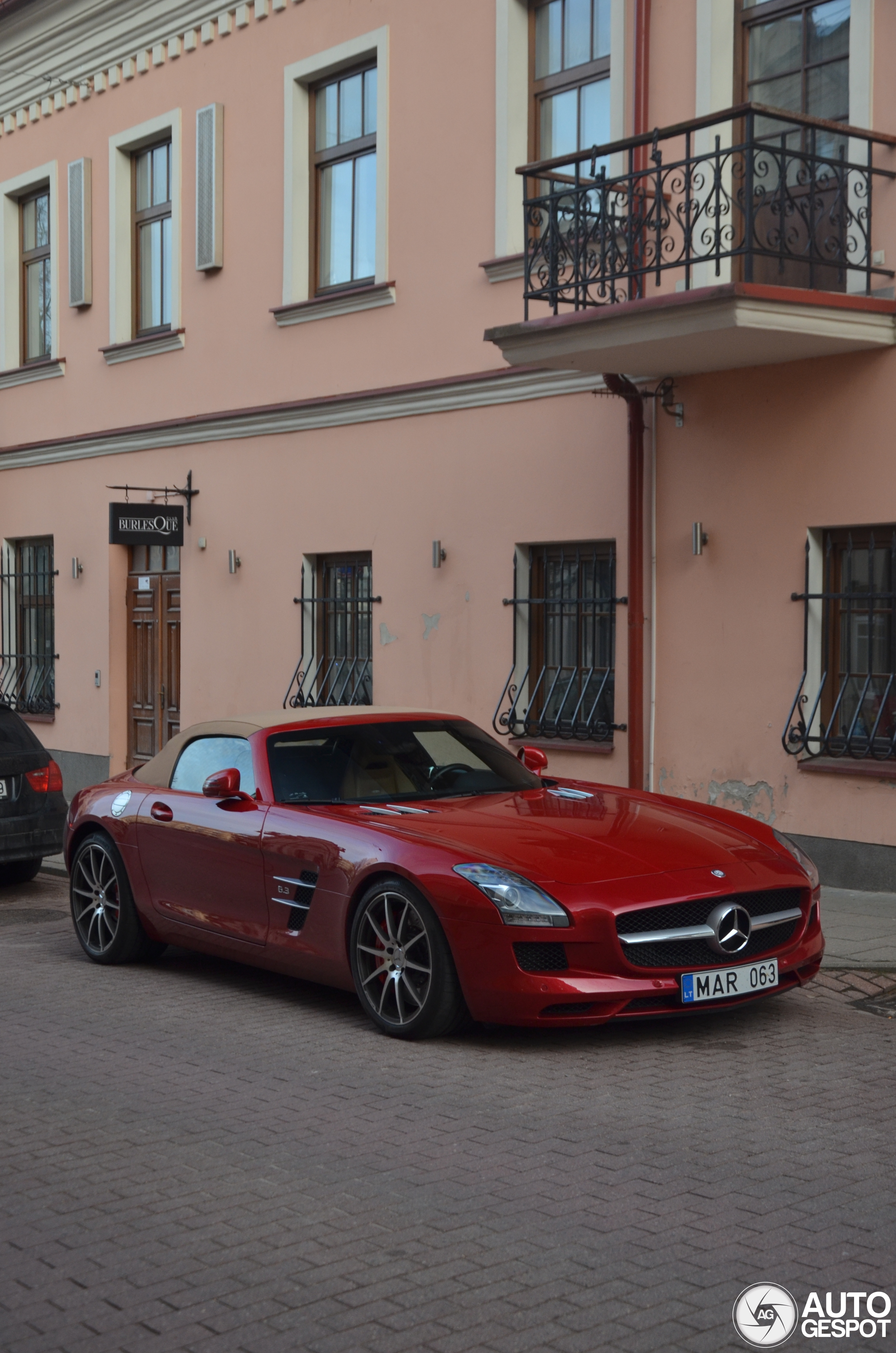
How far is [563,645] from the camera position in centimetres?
1263

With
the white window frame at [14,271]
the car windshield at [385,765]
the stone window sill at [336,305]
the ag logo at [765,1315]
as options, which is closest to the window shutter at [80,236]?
the white window frame at [14,271]

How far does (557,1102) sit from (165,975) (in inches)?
130

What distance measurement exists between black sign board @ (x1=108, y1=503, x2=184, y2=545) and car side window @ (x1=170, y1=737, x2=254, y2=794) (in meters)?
7.33

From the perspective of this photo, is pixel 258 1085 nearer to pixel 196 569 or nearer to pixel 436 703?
pixel 436 703

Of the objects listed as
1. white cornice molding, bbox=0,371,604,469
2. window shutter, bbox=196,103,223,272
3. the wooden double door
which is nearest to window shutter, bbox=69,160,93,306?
white cornice molding, bbox=0,371,604,469

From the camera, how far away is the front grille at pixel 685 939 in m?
6.27

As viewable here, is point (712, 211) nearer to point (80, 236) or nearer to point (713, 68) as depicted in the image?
point (713, 68)

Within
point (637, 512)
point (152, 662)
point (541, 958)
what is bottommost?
point (541, 958)

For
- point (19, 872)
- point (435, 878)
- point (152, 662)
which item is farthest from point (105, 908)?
point (152, 662)

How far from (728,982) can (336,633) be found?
9.06 metres

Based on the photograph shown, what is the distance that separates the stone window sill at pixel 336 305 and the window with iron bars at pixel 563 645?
292 centimetres

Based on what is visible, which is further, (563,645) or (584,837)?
(563,645)

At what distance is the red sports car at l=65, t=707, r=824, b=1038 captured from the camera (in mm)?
6281

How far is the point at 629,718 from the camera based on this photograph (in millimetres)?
11805
